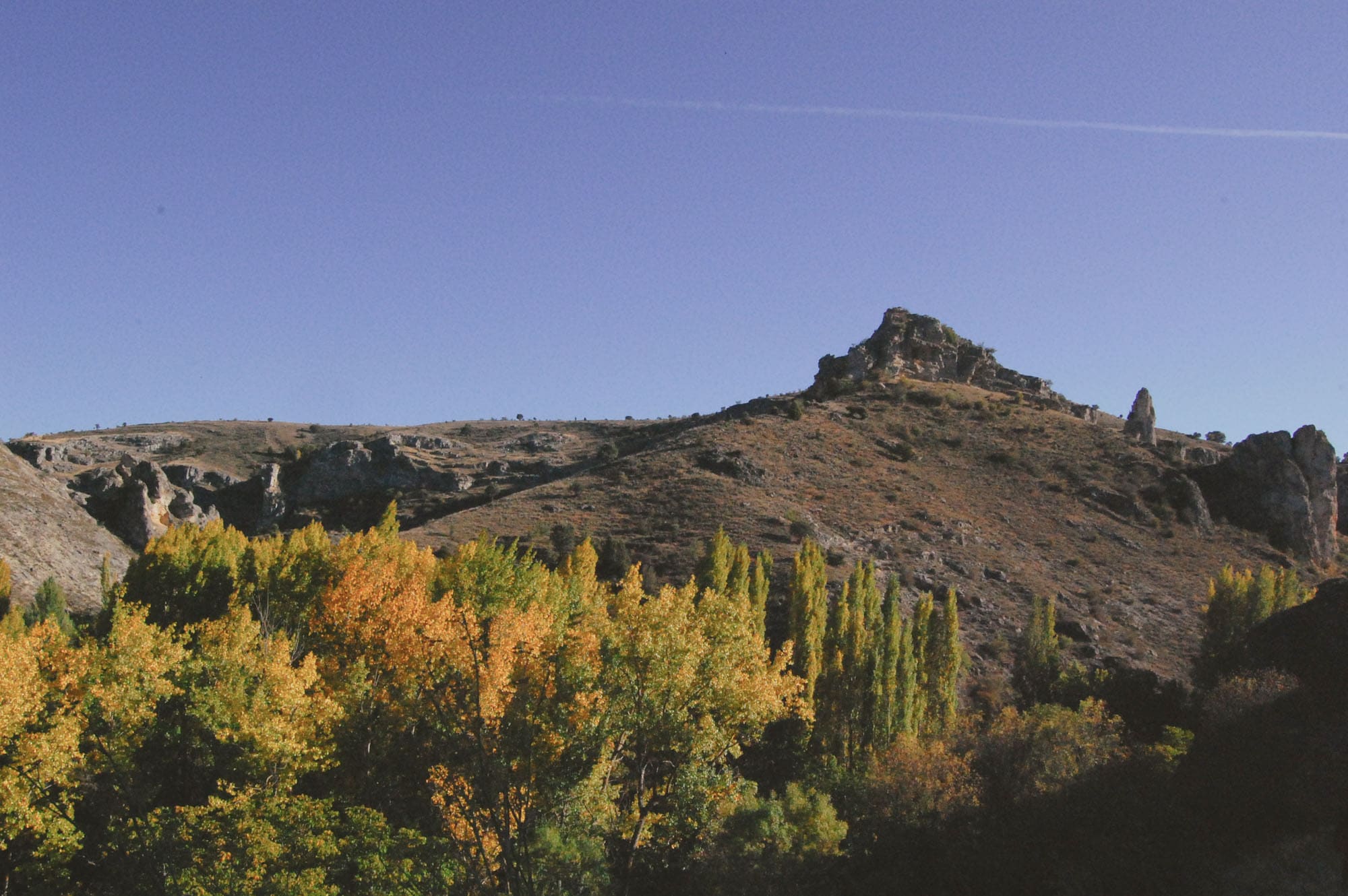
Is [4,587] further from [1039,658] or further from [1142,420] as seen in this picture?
[1142,420]

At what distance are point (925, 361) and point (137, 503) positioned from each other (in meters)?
96.3

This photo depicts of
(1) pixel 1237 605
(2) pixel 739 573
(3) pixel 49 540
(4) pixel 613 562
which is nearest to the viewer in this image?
(2) pixel 739 573

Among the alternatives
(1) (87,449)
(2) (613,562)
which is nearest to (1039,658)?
(2) (613,562)

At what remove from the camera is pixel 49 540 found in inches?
2744

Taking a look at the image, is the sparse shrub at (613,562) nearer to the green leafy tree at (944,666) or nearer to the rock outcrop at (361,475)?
the green leafy tree at (944,666)

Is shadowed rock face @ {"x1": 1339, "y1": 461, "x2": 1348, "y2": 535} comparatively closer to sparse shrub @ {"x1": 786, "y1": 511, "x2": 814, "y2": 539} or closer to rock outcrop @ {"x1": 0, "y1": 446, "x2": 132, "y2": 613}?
sparse shrub @ {"x1": 786, "y1": 511, "x2": 814, "y2": 539}

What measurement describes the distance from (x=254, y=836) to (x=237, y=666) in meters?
11.2

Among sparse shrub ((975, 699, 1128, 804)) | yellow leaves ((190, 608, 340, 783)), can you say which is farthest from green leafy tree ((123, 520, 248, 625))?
sparse shrub ((975, 699, 1128, 804))

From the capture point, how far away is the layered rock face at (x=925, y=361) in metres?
129

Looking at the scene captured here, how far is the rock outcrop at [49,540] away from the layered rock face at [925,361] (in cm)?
8253

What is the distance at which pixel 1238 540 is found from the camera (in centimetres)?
9231

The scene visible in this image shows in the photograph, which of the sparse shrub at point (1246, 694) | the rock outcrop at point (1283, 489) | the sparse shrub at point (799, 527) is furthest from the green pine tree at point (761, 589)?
the rock outcrop at point (1283, 489)

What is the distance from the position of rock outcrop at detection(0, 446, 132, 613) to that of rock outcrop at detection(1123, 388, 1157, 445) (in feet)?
341

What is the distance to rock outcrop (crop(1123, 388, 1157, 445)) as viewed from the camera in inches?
4505
